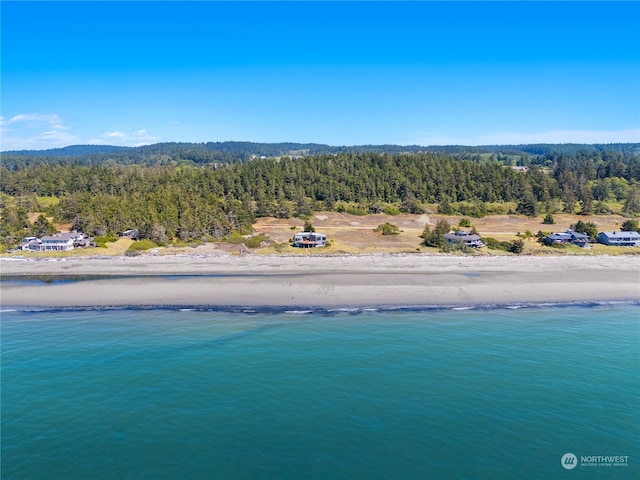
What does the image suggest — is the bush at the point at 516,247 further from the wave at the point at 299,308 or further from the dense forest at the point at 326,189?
the dense forest at the point at 326,189

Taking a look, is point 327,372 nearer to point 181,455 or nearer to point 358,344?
point 358,344

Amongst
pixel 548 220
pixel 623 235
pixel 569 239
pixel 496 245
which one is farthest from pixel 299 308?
pixel 548 220

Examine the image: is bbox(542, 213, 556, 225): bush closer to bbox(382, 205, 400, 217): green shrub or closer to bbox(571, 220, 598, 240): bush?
bbox(571, 220, 598, 240): bush

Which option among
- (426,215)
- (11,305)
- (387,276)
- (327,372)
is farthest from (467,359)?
(426,215)

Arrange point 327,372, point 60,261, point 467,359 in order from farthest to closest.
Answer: point 60,261
point 467,359
point 327,372

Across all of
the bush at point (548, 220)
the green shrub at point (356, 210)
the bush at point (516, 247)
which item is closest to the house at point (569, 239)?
the bush at point (516, 247)

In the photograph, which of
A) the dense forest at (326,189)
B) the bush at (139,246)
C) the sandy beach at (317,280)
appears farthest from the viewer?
the dense forest at (326,189)

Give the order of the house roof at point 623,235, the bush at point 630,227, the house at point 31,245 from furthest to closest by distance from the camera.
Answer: the bush at point 630,227 → the house roof at point 623,235 → the house at point 31,245
